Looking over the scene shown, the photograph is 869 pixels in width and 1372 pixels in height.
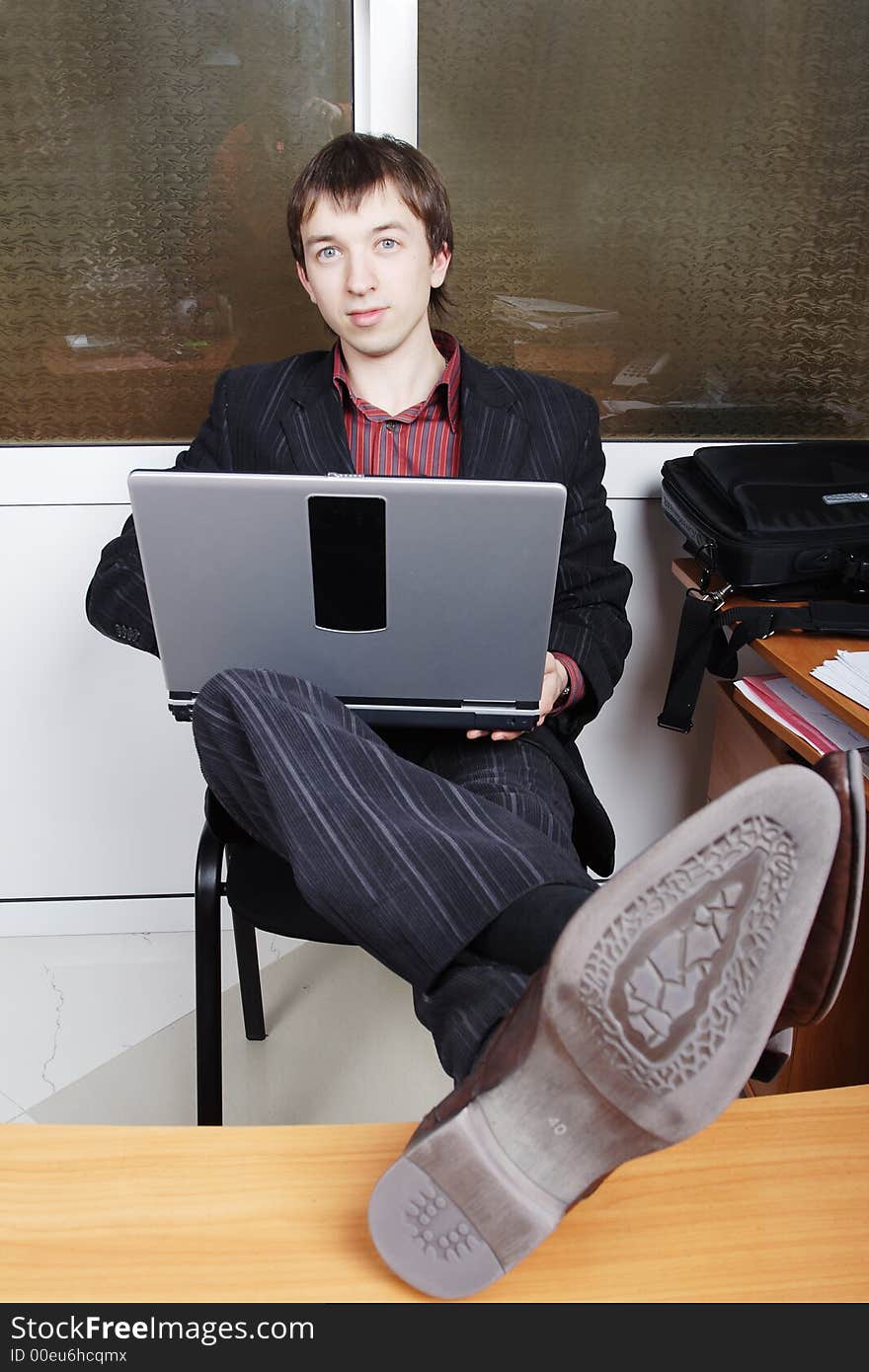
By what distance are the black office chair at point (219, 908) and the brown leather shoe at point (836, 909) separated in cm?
61

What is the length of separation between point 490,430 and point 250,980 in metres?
0.88

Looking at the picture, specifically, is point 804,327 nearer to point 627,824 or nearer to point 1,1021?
point 627,824

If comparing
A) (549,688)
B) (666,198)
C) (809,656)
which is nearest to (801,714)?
(809,656)

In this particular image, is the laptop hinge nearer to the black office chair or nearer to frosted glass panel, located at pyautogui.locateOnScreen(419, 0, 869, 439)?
the black office chair

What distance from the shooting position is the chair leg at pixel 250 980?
5.38 feet

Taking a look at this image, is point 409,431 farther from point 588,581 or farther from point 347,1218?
point 347,1218

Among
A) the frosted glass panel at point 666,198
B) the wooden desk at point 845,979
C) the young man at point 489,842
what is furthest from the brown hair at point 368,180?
the wooden desk at point 845,979

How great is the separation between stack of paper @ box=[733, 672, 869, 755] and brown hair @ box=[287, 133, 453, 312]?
2.34ft

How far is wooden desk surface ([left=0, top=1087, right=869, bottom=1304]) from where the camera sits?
68 cm

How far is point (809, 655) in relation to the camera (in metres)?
1.36

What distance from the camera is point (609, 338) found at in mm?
1780

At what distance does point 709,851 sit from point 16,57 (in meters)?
1.56

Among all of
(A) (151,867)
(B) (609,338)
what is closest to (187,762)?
(A) (151,867)

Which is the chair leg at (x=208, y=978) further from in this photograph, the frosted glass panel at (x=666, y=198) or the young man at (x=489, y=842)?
the frosted glass panel at (x=666, y=198)
